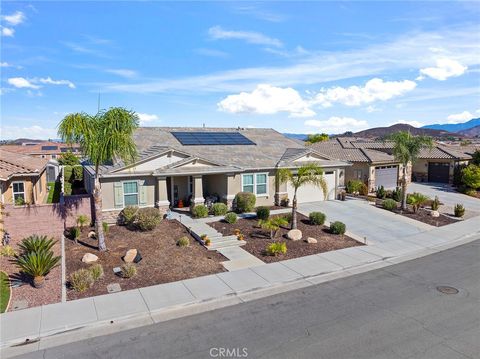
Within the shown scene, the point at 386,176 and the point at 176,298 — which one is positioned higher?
the point at 386,176

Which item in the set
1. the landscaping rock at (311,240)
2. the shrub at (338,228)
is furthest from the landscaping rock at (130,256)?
the shrub at (338,228)

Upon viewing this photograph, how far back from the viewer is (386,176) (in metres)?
33.6

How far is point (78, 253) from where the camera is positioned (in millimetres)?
15320

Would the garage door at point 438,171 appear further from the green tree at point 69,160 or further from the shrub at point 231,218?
the green tree at point 69,160

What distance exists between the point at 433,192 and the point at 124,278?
29.7 m

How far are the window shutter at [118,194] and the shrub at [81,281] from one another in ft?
27.4

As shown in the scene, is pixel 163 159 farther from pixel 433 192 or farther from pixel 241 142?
pixel 433 192

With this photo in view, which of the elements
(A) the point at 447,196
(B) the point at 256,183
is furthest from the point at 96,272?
(A) the point at 447,196

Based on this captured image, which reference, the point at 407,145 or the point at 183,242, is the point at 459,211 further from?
the point at 183,242

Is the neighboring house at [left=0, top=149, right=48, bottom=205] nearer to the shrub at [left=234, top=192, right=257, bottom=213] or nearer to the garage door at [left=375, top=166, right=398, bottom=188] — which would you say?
the shrub at [left=234, top=192, right=257, bottom=213]

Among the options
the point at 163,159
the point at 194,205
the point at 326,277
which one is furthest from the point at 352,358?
the point at 163,159

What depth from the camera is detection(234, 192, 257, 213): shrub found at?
22.7m

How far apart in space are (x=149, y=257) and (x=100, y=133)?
18.8 ft

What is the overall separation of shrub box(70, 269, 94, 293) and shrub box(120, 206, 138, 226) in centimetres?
714
